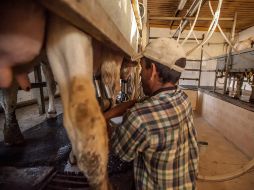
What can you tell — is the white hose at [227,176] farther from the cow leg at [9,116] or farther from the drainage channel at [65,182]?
the cow leg at [9,116]

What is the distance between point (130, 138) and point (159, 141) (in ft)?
0.40

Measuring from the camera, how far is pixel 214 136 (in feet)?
12.0

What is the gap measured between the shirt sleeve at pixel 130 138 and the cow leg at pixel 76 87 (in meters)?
0.30

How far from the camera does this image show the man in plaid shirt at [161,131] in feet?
2.94

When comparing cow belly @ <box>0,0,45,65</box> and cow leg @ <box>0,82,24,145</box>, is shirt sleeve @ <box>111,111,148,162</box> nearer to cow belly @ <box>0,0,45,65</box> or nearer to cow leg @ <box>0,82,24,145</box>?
cow belly @ <box>0,0,45,65</box>

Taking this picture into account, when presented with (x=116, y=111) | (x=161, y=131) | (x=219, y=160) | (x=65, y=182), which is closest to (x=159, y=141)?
(x=161, y=131)

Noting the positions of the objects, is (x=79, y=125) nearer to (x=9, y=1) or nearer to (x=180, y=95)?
(x=9, y=1)

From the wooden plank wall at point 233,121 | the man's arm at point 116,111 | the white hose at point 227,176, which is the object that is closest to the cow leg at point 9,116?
the man's arm at point 116,111

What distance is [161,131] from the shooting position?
2.94ft

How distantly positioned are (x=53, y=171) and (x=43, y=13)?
1.34 m

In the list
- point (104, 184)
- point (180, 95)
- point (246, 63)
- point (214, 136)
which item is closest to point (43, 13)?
point (104, 184)

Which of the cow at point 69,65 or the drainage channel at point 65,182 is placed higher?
the cow at point 69,65

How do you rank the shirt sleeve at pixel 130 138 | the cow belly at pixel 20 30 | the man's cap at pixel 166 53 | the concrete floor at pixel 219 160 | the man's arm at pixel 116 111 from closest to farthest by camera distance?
the cow belly at pixel 20 30 < the shirt sleeve at pixel 130 138 < the man's cap at pixel 166 53 < the man's arm at pixel 116 111 < the concrete floor at pixel 219 160

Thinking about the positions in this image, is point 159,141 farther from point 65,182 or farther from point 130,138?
point 65,182
